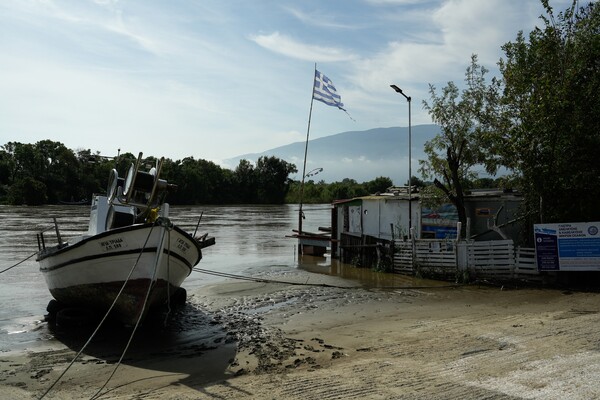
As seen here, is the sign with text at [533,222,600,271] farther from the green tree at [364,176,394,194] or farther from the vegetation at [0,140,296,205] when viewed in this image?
the green tree at [364,176,394,194]

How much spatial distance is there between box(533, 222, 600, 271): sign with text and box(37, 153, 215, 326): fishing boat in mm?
9408

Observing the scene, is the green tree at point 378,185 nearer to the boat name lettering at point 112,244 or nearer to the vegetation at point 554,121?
the vegetation at point 554,121

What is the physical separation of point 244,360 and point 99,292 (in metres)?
4.26

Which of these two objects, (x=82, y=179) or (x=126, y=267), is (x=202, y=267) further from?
(x=82, y=179)

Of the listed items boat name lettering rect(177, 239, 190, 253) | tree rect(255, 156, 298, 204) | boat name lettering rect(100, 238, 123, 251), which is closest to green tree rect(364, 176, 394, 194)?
tree rect(255, 156, 298, 204)

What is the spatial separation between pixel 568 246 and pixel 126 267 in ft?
37.6

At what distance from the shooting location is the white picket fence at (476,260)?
15680 mm

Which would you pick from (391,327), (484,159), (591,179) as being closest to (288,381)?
(391,327)

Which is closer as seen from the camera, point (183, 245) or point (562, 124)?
point (183, 245)

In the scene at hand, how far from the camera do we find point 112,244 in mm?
10875

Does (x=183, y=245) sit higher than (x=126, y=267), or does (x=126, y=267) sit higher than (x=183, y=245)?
(x=183, y=245)

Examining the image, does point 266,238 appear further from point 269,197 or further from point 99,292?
point 269,197

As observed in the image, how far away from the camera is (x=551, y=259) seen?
15.1 meters

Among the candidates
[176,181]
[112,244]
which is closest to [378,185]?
[176,181]
